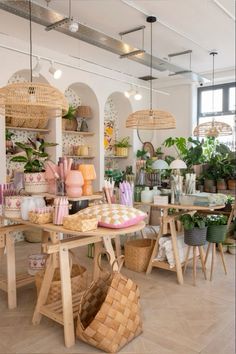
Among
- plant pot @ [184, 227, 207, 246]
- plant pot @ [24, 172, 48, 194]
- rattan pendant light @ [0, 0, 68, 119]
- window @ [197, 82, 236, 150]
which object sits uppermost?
window @ [197, 82, 236, 150]

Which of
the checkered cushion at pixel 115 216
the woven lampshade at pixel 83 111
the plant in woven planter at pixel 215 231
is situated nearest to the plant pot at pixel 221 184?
the plant in woven planter at pixel 215 231

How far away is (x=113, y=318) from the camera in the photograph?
2367 mm

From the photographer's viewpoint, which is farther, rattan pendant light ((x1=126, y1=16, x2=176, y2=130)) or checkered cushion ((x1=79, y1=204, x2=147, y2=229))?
rattan pendant light ((x1=126, y1=16, x2=176, y2=130))

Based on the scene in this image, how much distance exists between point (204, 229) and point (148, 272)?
87cm

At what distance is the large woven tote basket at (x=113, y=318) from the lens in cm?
236

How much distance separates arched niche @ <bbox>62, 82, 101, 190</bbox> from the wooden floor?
3.28 meters

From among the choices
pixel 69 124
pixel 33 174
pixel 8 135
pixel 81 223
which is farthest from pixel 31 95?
pixel 69 124

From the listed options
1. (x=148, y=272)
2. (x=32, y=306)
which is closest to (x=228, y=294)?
(x=148, y=272)

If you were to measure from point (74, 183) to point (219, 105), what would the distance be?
5.66 metres

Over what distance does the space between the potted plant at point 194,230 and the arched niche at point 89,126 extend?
3.12 metres

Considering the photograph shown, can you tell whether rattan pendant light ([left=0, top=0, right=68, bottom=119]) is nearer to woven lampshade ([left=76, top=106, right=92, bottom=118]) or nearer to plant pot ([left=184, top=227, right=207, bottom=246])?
plant pot ([left=184, top=227, right=207, bottom=246])

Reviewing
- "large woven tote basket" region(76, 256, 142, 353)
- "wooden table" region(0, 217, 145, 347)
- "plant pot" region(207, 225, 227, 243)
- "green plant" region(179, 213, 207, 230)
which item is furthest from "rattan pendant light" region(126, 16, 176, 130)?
"large woven tote basket" region(76, 256, 142, 353)

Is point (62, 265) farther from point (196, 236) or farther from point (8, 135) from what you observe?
point (8, 135)

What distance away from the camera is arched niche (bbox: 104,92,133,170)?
7.36 meters
